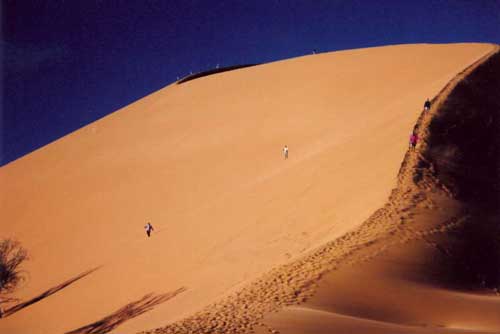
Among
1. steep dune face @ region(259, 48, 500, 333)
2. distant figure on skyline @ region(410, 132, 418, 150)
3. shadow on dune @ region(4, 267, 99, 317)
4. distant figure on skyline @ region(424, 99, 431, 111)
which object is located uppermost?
distant figure on skyline @ region(424, 99, 431, 111)

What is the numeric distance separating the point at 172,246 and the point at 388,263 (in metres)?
9.23

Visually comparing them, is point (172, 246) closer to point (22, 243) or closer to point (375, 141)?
point (375, 141)

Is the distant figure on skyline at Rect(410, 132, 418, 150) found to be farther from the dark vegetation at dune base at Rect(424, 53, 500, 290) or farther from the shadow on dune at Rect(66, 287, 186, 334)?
the shadow on dune at Rect(66, 287, 186, 334)

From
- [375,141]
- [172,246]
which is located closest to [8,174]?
[172,246]

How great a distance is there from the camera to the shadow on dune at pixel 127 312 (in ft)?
43.1

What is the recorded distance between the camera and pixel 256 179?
2298 centimetres

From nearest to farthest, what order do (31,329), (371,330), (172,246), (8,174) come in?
(371,330)
(31,329)
(172,246)
(8,174)

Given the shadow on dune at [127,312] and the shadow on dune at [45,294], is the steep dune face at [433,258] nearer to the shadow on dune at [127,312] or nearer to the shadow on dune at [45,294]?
the shadow on dune at [127,312]

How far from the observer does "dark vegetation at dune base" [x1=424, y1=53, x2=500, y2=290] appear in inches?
446

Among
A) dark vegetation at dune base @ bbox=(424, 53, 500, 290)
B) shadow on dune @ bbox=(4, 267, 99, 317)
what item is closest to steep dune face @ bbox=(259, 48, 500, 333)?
dark vegetation at dune base @ bbox=(424, 53, 500, 290)

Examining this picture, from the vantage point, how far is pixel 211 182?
25906mm

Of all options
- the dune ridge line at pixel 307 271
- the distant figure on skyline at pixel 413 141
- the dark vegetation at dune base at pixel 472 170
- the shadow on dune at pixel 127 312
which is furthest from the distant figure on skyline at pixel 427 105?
the shadow on dune at pixel 127 312

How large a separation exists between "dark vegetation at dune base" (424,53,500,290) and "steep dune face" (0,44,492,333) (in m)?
1.31

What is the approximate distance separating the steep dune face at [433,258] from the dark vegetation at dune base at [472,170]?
3cm
